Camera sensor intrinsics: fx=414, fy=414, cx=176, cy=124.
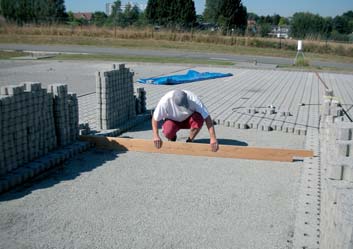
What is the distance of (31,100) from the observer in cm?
558

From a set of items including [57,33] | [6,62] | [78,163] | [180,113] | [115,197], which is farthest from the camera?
[57,33]

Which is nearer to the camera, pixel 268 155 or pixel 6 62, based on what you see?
pixel 268 155

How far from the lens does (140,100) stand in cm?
900

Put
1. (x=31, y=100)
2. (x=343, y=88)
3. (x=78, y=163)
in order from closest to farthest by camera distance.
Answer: (x=31, y=100)
(x=78, y=163)
(x=343, y=88)

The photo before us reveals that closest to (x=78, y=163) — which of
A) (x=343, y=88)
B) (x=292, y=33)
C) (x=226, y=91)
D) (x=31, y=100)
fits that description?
(x=31, y=100)

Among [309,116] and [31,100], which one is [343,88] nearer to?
[309,116]

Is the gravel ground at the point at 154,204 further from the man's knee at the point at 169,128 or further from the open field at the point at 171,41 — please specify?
the open field at the point at 171,41

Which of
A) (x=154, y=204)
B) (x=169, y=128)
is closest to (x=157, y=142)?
(x=169, y=128)

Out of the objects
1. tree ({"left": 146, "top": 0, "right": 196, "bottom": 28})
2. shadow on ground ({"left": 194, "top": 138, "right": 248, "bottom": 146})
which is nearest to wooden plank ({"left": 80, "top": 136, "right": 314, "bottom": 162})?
shadow on ground ({"left": 194, "top": 138, "right": 248, "bottom": 146})

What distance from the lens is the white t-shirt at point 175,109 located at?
6133 millimetres

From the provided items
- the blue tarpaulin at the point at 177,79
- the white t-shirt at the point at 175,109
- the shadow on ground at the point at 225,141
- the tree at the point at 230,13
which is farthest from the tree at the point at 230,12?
the white t-shirt at the point at 175,109

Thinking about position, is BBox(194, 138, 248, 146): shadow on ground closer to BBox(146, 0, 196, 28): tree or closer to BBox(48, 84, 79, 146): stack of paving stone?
BBox(48, 84, 79, 146): stack of paving stone

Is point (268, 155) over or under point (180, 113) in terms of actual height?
under

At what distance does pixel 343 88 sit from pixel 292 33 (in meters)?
30.1
